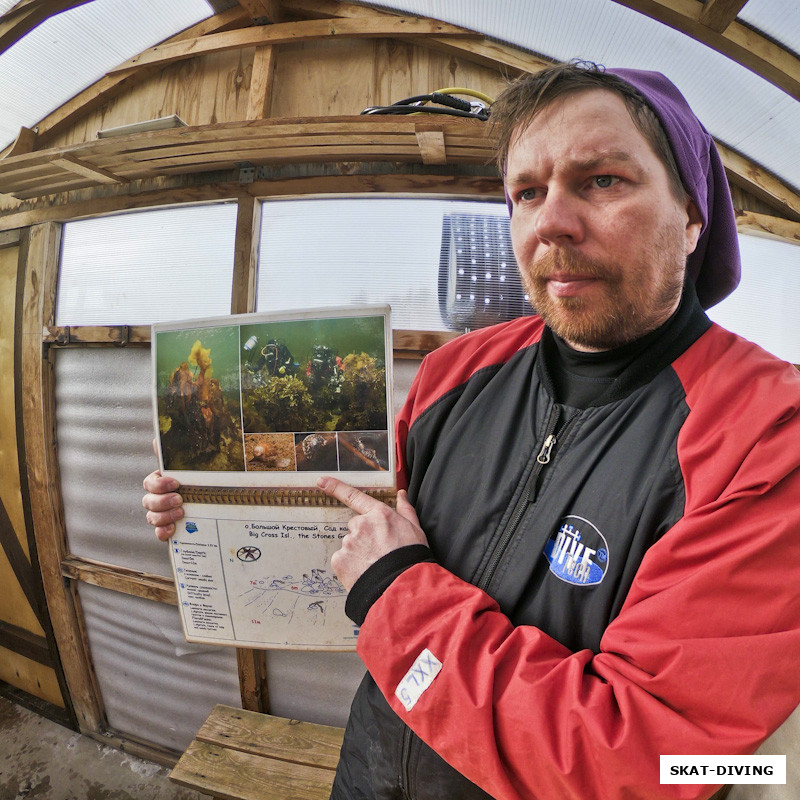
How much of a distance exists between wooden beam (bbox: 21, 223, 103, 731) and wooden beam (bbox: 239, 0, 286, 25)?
160cm

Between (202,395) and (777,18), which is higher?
(777,18)

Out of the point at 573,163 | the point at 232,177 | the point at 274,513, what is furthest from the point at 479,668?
the point at 232,177

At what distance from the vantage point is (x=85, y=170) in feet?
7.16

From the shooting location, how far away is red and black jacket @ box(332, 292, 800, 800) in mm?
613

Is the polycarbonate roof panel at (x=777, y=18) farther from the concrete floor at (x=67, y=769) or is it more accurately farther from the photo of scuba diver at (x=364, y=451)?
the concrete floor at (x=67, y=769)

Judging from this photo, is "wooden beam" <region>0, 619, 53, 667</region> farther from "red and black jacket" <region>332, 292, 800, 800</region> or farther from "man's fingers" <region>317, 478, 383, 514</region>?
"man's fingers" <region>317, 478, 383, 514</region>

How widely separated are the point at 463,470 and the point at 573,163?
63cm

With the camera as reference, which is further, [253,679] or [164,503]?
[253,679]

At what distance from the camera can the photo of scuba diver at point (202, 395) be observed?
1124mm

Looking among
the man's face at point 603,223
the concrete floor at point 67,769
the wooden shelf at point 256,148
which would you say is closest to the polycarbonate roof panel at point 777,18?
the wooden shelf at point 256,148

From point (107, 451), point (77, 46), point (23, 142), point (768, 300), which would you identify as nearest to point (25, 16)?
point (77, 46)

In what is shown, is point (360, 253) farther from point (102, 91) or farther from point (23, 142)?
point (23, 142)

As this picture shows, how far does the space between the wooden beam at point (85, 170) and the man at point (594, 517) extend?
6.59 feet

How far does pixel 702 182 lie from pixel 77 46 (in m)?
3.14
